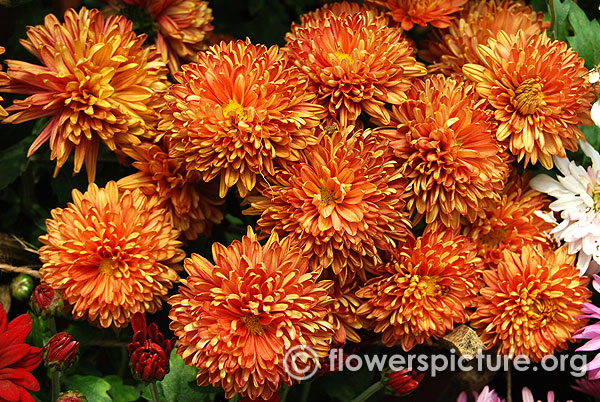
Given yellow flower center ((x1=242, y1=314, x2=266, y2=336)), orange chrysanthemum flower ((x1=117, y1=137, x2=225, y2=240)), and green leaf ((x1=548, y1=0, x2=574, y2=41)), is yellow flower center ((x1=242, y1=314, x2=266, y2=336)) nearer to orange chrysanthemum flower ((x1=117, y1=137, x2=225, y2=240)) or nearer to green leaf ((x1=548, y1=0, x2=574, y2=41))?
orange chrysanthemum flower ((x1=117, y1=137, x2=225, y2=240))

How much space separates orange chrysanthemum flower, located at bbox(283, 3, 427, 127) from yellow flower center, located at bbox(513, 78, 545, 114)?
5.2 inches

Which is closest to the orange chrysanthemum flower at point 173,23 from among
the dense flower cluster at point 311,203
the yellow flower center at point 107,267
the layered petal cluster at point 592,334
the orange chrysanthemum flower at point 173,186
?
the dense flower cluster at point 311,203

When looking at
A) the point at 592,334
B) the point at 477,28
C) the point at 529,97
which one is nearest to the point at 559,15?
the point at 477,28

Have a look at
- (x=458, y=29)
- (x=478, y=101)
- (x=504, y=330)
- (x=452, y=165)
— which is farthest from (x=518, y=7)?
(x=504, y=330)

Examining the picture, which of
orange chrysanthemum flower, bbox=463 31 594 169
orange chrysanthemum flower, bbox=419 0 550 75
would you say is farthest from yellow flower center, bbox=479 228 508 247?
orange chrysanthemum flower, bbox=419 0 550 75

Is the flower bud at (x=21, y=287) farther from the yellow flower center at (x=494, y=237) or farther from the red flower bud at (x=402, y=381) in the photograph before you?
the yellow flower center at (x=494, y=237)

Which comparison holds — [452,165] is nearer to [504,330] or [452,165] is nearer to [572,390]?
[504,330]

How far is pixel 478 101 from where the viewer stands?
82cm

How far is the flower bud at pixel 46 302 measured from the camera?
30.9 inches

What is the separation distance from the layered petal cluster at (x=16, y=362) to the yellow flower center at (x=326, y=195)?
37 centimetres

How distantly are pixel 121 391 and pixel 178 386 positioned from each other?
99 mm

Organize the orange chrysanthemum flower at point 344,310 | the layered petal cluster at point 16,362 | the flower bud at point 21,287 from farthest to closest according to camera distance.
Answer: the flower bud at point 21,287
the orange chrysanthemum flower at point 344,310
the layered petal cluster at point 16,362

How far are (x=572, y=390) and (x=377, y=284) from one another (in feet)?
1.56

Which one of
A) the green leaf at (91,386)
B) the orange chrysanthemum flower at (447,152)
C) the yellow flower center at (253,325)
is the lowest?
the green leaf at (91,386)
